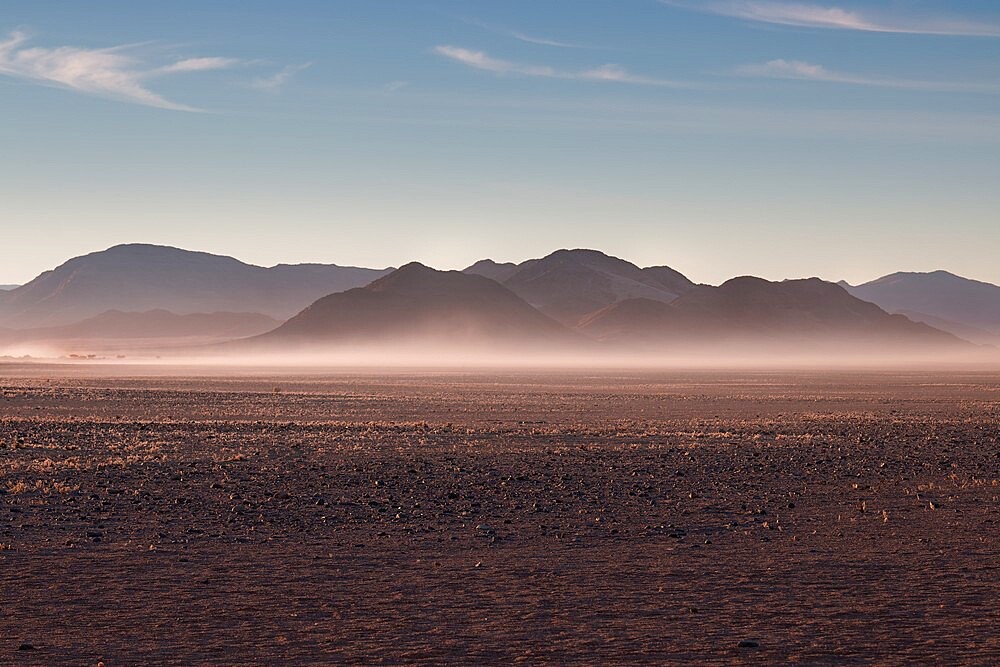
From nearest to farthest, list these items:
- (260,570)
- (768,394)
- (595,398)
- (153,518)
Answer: (260,570), (153,518), (595,398), (768,394)

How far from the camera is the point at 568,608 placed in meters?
11.7

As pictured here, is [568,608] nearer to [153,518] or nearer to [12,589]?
[12,589]

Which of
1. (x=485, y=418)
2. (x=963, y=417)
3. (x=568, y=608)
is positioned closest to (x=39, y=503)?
(x=568, y=608)

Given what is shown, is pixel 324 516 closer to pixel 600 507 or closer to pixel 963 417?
pixel 600 507

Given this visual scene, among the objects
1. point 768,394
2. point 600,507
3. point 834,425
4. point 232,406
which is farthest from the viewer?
point 768,394

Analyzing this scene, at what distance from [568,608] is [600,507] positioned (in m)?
6.72

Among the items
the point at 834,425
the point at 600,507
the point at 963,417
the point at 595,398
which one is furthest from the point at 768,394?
the point at 600,507

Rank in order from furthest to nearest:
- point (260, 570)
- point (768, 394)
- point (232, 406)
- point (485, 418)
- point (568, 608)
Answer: point (768, 394)
point (232, 406)
point (485, 418)
point (260, 570)
point (568, 608)

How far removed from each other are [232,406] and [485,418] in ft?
44.0

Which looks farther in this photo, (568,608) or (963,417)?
(963,417)

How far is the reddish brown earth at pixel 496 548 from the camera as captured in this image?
10.5 metres

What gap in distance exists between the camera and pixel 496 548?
49.3 ft

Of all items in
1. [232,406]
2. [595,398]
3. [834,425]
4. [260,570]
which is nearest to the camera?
[260,570]

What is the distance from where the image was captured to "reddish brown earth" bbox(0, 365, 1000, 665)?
1046 centimetres
